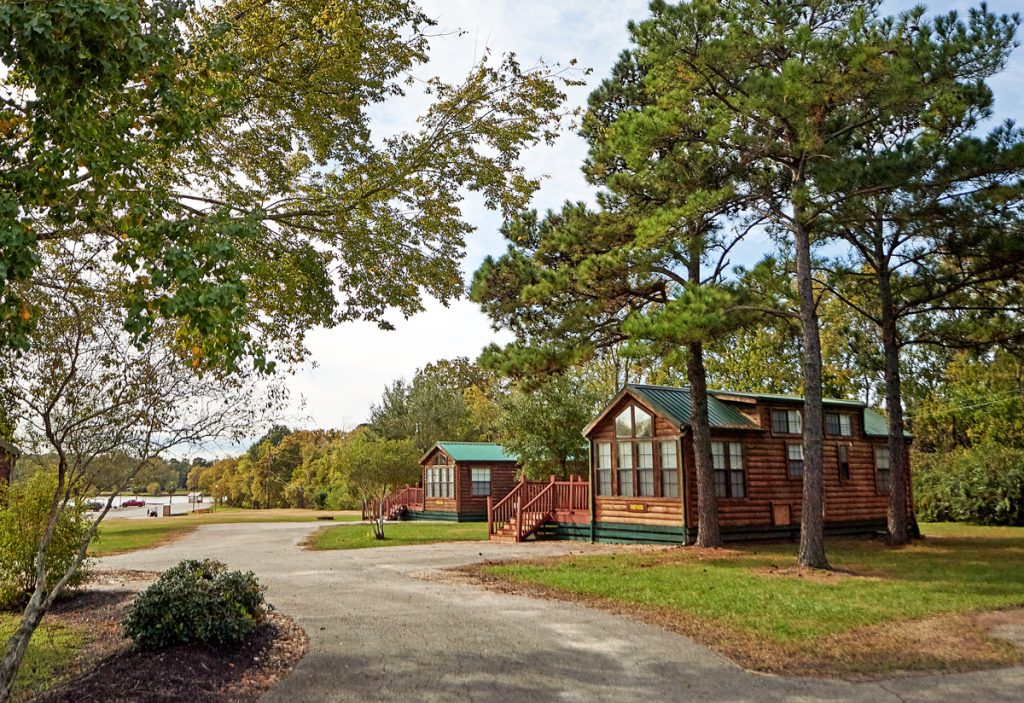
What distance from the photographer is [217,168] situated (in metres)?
10.9

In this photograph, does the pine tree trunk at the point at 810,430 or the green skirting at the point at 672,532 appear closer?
the pine tree trunk at the point at 810,430

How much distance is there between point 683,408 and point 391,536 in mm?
10307

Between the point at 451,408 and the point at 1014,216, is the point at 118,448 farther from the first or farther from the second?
the point at 451,408

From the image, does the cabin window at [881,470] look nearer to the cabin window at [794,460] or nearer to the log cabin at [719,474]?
the log cabin at [719,474]

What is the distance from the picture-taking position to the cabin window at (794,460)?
70.6 ft

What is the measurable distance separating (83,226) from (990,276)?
18.9 metres

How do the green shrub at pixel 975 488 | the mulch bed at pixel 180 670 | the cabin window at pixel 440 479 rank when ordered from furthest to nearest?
the cabin window at pixel 440 479
the green shrub at pixel 975 488
the mulch bed at pixel 180 670

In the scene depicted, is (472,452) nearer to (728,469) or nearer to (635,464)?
(635,464)

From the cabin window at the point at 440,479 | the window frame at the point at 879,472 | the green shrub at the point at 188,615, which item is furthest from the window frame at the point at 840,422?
the green shrub at the point at 188,615

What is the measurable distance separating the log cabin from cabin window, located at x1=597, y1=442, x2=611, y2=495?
3 centimetres

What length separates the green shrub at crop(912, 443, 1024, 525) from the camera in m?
27.5

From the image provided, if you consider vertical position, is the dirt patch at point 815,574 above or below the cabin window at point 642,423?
below

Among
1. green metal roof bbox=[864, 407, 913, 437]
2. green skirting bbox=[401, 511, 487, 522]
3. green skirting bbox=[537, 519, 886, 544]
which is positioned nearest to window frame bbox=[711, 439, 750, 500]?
green skirting bbox=[537, 519, 886, 544]

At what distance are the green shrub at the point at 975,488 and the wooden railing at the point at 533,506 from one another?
1693cm
